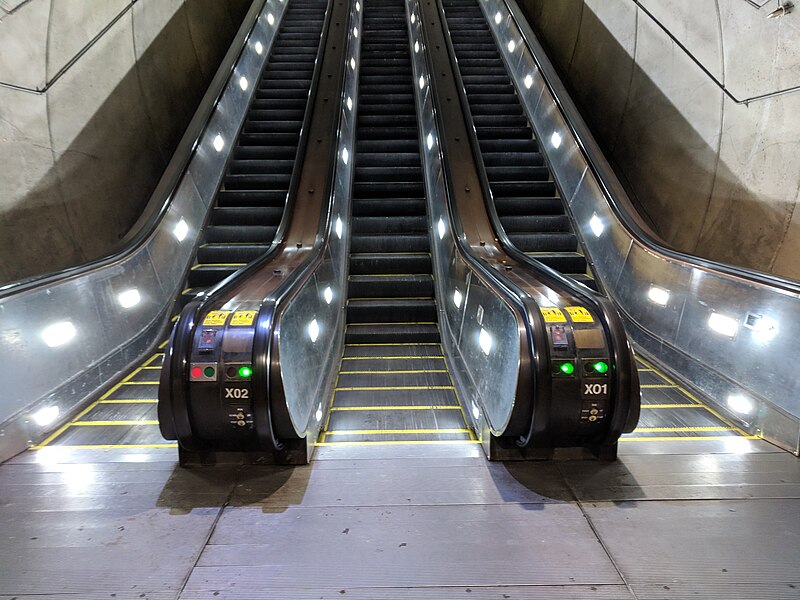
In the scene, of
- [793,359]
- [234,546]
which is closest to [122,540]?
[234,546]

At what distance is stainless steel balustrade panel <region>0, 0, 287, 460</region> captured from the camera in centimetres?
255

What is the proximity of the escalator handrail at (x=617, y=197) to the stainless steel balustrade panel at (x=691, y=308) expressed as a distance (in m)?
0.02

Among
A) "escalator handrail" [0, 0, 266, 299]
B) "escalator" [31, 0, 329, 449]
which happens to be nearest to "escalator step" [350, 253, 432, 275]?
A: "escalator" [31, 0, 329, 449]

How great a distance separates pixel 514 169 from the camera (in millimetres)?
5957

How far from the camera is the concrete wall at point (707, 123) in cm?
343

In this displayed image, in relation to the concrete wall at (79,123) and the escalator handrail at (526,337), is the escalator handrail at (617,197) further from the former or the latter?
the concrete wall at (79,123)

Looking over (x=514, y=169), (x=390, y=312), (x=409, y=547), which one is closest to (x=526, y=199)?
(x=514, y=169)

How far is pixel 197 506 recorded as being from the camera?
2.09 metres

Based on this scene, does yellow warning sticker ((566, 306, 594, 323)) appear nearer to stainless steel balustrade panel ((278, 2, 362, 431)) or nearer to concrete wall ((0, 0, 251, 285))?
stainless steel balustrade panel ((278, 2, 362, 431))

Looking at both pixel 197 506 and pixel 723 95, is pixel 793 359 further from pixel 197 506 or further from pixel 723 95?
pixel 197 506

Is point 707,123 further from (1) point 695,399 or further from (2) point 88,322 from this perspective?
(2) point 88,322

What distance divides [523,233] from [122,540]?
15.4 ft

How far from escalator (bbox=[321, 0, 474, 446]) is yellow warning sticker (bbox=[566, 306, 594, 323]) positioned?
102cm

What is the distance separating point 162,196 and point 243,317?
2.80 meters
